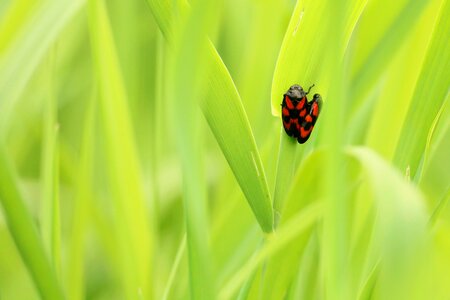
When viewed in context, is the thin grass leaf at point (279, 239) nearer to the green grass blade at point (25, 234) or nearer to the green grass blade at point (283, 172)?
the green grass blade at point (283, 172)

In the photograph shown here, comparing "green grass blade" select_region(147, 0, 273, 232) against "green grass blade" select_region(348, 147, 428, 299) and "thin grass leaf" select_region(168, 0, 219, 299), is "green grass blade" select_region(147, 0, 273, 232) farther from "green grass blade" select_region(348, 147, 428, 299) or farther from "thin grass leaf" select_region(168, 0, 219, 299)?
"green grass blade" select_region(348, 147, 428, 299)

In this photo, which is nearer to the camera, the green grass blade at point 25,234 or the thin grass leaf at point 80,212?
the green grass blade at point 25,234

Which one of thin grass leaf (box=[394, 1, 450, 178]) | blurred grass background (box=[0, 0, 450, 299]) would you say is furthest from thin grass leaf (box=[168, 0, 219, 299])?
thin grass leaf (box=[394, 1, 450, 178])

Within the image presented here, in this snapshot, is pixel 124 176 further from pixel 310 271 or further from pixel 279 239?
pixel 279 239

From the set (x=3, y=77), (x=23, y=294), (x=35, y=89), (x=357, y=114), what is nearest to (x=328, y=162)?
(x=3, y=77)

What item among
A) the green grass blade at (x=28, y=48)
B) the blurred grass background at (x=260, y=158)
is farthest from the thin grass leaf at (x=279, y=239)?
the green grass blade at (x=28, y=48)

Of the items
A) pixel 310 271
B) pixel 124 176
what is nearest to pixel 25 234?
pixel 124 176

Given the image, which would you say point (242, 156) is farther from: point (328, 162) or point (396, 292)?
point (396, 292)
